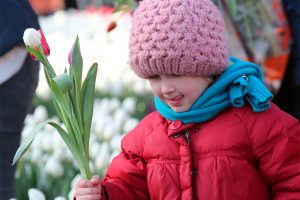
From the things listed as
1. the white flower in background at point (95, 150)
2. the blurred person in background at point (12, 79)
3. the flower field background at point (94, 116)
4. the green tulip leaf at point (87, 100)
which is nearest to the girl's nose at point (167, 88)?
the green tulip leaf at point (87, 100)

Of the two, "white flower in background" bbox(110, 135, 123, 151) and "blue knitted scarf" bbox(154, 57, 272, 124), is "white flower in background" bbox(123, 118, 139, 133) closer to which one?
"white flower in background" bbox(110, 135, 123, 151)

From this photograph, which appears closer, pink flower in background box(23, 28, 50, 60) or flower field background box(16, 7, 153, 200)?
pink flower in background box(23, 28, 50, 60)

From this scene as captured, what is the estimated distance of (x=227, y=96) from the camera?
7.09 feet

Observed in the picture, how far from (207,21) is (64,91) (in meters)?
0.45

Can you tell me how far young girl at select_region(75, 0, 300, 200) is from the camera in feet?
6.82

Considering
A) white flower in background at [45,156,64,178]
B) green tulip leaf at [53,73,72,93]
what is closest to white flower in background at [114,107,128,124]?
white flower in background at [45,156,64,178]

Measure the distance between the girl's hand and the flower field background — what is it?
0.75m

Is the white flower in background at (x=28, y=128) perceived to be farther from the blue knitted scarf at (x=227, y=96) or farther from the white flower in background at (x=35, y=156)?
the blue knitted scarf at (x=227, y=96)

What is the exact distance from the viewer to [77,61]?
7.16 feet

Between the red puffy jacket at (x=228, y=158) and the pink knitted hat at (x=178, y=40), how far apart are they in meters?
0.17

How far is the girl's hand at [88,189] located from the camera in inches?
84.7

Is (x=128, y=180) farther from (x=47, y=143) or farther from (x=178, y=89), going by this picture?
(x=47, y=143)

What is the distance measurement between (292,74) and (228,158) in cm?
213

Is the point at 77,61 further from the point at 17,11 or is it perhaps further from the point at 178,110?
the point at 17,11
